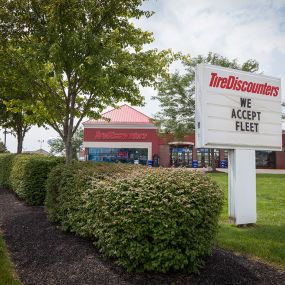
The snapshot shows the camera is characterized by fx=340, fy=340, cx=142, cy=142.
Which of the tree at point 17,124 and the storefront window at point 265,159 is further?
the storefront window at point 265,159

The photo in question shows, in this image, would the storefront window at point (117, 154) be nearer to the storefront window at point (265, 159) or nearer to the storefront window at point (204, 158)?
the storefront window at point (204, 158)

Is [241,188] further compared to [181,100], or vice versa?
[181,100]

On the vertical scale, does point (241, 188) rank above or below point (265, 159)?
below

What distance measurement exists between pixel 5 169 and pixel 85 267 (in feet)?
37.9

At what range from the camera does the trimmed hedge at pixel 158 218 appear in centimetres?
407

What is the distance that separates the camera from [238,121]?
24.3 ft

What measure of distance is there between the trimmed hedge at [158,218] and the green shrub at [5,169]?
33.3 feet

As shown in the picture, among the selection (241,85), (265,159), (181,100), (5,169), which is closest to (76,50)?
(241,85)

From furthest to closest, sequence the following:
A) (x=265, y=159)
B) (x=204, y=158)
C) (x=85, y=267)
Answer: (x=265, y=159) < (x=204, y=158) < (x=85, y=267)

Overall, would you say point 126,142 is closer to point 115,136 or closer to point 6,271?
point 115,136

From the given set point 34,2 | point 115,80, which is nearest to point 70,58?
point 115,80

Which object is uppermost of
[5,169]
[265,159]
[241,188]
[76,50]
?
[76,50]

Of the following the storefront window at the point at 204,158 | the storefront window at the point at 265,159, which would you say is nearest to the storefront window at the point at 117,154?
the storefront window at the point at 204,158

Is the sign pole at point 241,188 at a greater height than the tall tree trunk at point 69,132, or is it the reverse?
the tall tree trunk at point 69,132
